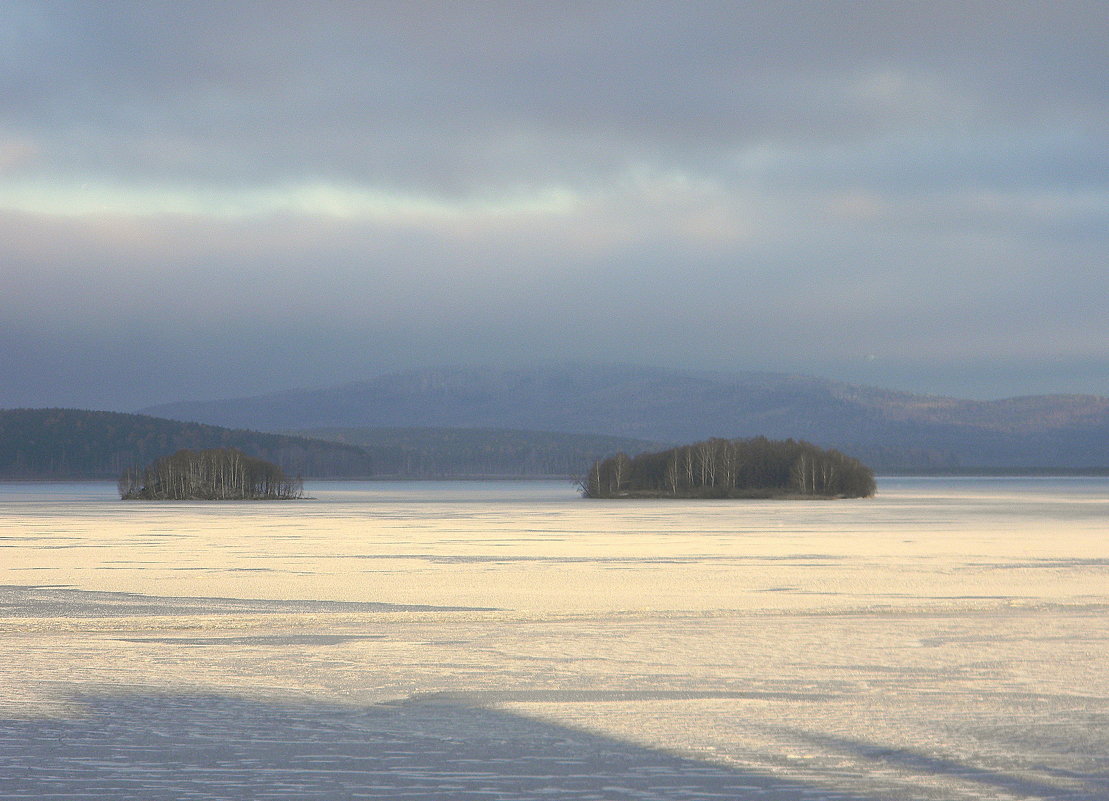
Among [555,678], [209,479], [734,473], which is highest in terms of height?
[734,473]

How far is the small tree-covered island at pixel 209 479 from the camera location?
249 feet

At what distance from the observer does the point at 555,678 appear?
38.2 feet

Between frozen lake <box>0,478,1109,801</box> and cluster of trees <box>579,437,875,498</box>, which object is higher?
cluster of trees <box>579,437,875,498</box>

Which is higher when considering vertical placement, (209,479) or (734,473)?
(734,473)

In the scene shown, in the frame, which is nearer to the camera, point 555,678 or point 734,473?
point 555,678

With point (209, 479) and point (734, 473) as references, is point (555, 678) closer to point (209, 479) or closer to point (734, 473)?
point (209, 479)

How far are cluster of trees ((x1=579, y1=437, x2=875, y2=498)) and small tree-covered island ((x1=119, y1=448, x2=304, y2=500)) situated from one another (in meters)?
19.2

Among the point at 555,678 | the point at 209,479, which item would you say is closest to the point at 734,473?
the point at 209,479

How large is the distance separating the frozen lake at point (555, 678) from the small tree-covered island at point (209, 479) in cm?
5180

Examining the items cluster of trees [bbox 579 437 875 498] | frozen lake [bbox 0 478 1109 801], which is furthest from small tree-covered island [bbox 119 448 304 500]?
frozen lake [bbox 0 478 1109 801]

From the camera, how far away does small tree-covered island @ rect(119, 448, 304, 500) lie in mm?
75812

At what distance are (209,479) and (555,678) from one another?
6889 cm

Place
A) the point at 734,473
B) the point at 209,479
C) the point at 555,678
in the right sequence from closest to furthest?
the point at 555,678
the point at 209,479
the point at 734,473

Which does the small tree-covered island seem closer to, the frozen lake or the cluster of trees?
the cluster of trees
